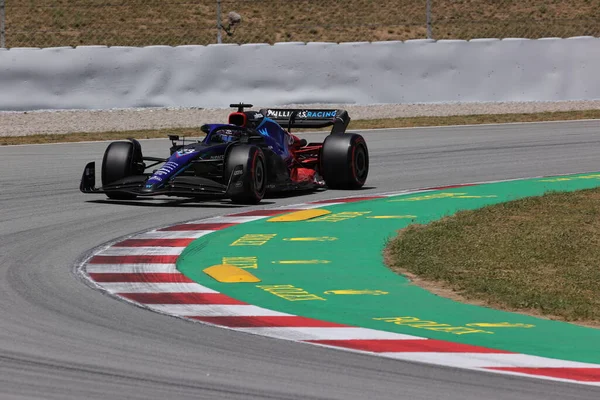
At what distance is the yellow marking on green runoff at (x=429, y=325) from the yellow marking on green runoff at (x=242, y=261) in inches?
87.9

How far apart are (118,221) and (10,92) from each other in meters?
9.83

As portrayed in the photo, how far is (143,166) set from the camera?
1426 centimetres

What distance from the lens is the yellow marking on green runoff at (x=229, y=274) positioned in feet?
29.8

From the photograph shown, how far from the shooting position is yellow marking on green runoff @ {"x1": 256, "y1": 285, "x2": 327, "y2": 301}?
8.34 meters

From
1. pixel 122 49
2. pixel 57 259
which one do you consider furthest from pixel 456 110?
pixel 57 259

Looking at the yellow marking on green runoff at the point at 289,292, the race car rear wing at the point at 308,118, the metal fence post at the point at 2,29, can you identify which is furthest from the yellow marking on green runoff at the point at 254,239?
the metal fence post at the point at 2,29

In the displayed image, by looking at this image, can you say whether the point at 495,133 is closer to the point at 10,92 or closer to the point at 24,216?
the point at 10,92

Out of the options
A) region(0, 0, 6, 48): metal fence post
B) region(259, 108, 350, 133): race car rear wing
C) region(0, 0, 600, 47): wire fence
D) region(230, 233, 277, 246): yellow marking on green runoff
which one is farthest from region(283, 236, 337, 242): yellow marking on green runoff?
region(0, 0, 600, 47): wire fence

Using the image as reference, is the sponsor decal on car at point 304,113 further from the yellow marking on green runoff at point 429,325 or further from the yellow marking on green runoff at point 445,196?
the yellow marking on green runoff at point 429,325

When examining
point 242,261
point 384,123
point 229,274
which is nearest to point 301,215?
point 242,261

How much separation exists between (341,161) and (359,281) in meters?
5.86

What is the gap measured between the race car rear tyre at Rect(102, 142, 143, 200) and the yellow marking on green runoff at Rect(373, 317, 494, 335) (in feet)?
21.8

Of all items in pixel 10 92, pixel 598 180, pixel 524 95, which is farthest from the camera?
pixel 524 95

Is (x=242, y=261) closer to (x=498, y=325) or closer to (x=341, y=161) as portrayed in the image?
(x=498, y=325)
